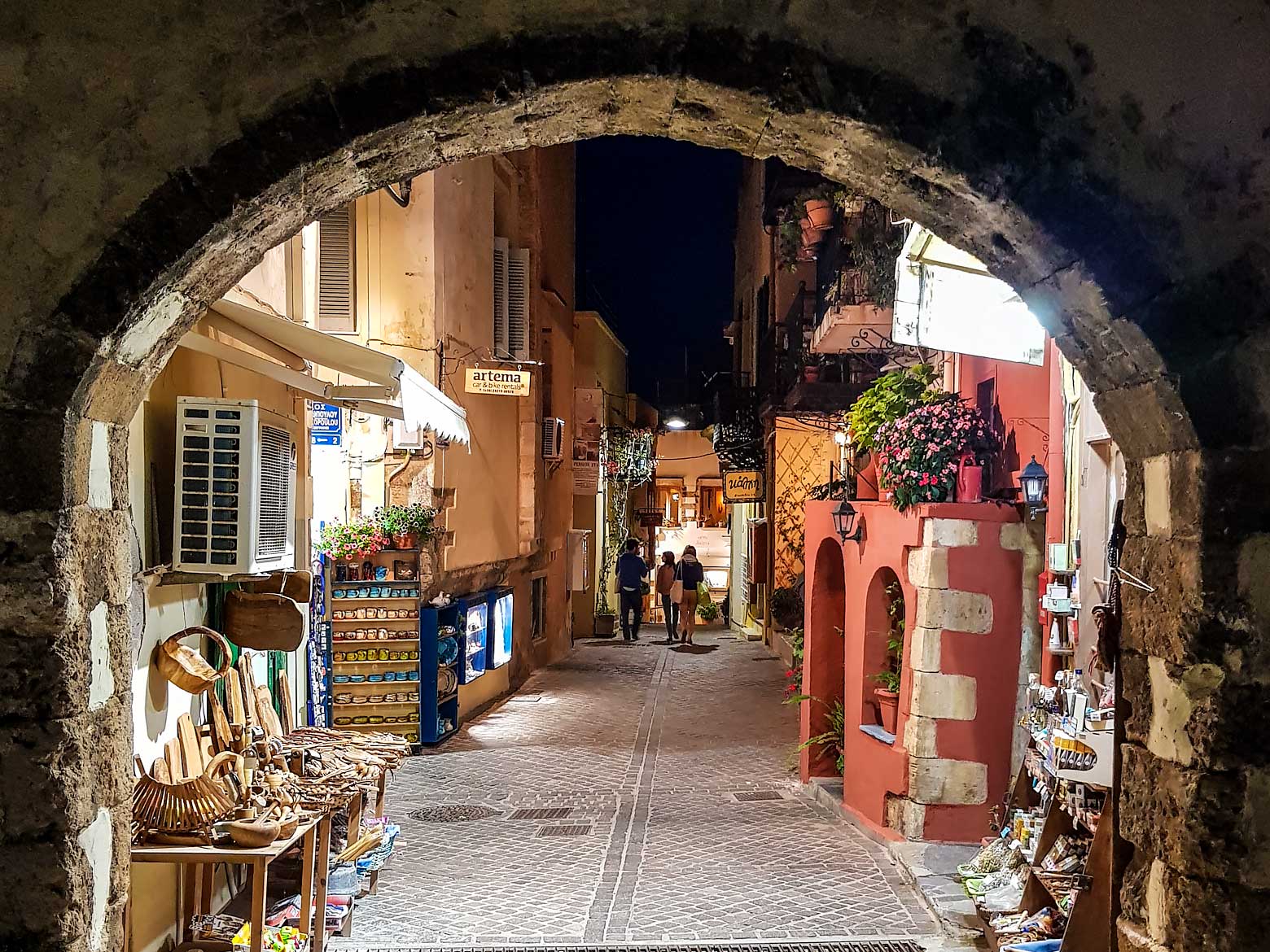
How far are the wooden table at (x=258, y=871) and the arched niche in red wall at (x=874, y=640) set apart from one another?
4.68 meters

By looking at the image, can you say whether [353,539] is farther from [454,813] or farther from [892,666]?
[892,666]

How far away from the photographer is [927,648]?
726 centimetres

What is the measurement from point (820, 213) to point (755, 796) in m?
7.32

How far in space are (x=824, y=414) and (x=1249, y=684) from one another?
1434cm

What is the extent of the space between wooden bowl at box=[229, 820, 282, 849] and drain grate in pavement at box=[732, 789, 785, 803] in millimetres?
5259

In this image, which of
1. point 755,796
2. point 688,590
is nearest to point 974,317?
point 755,796

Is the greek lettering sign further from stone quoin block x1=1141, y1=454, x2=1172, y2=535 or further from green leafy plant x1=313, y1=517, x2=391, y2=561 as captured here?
stone quoin block x1=1141, y1=454, x2=1172, y2=535

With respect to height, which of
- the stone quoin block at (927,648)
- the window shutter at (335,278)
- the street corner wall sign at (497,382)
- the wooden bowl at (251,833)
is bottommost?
the wooden bowl at (251,833)

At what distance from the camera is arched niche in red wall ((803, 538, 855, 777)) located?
9562 mm

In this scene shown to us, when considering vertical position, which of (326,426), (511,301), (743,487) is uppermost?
(511,301)

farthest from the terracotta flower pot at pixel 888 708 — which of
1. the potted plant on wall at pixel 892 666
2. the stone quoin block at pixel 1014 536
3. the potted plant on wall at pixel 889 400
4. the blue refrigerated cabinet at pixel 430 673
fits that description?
the blue refrigerated cabinet at pixel 430 673

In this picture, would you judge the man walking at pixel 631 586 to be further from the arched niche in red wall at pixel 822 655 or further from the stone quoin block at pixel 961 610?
the stone quoin block at pixel 961 610

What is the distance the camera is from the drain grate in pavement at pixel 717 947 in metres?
5.62

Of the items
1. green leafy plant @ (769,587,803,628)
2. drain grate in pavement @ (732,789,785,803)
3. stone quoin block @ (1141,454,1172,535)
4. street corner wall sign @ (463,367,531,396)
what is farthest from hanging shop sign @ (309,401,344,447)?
green leafy plant @ (769,587,803,628)
